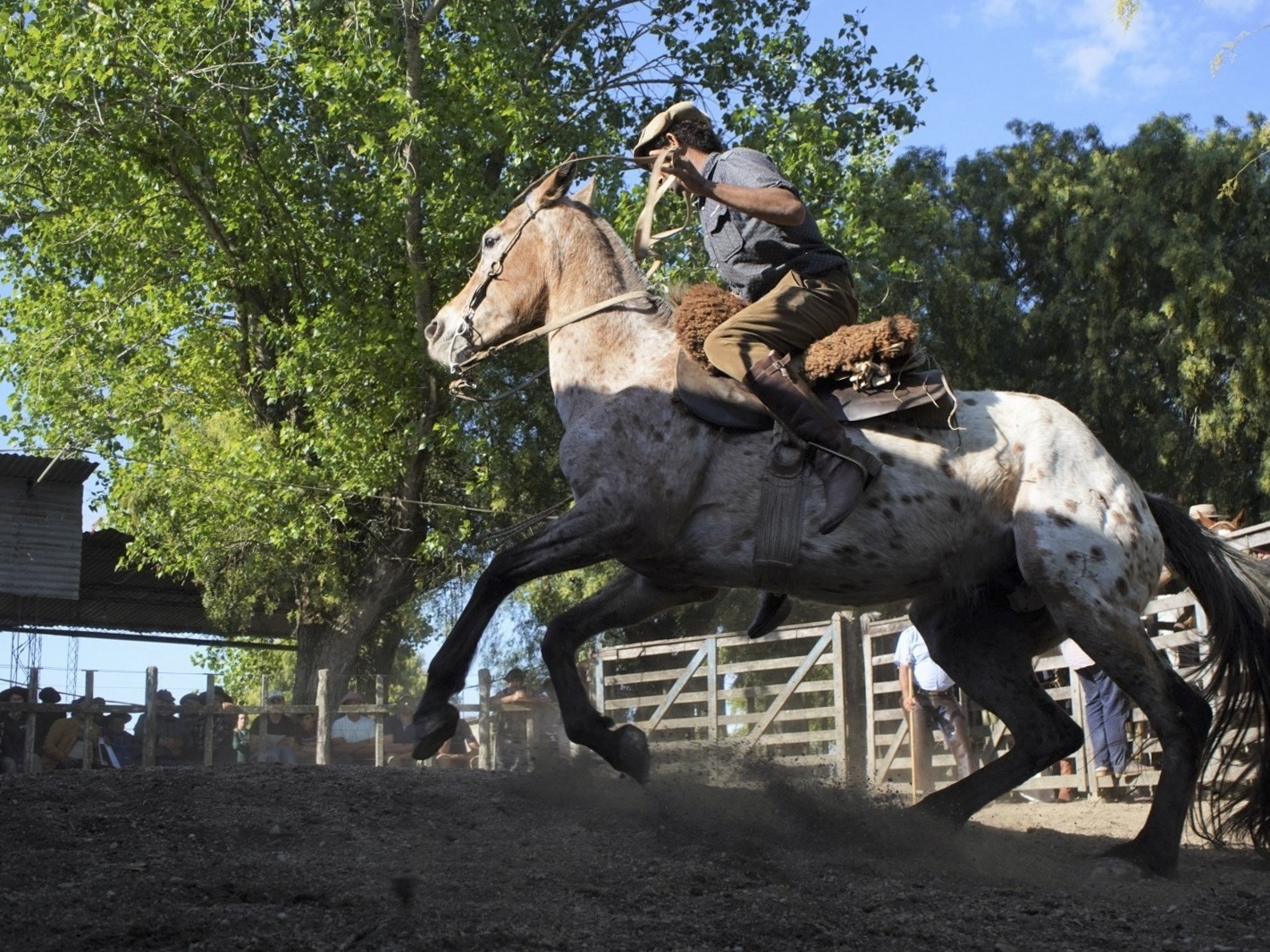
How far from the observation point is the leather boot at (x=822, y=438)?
5.90 m

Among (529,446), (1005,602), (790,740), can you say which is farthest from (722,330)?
(529,446)

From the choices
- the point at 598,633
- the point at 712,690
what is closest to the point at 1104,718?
the point at 598,633

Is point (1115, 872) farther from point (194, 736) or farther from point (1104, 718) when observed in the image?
point (194, 736)

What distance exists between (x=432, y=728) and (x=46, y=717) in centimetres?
1250

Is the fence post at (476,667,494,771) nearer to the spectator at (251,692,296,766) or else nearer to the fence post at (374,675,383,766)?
the fence post at (374,675,383,766)

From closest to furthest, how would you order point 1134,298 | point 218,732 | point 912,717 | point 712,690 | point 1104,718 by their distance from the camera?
point 1104,718, point 912,717, point 712,690, point 218,732, point 1134,298

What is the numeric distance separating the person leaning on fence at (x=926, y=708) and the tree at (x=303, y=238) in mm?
8393

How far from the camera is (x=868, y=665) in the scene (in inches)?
595

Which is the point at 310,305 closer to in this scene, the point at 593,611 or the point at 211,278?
the point at 211,278

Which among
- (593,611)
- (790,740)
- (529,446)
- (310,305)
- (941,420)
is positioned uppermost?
(310,305)

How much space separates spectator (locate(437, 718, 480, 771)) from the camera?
18344mm

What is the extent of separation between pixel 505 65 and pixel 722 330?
15078mm

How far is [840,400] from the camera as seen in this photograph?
621 cm

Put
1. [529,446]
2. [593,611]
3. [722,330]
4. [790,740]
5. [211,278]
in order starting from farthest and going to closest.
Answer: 1. [529,446]
2. [211,278]
3. [790,740]
4. [593,611]
5. [722,330]
